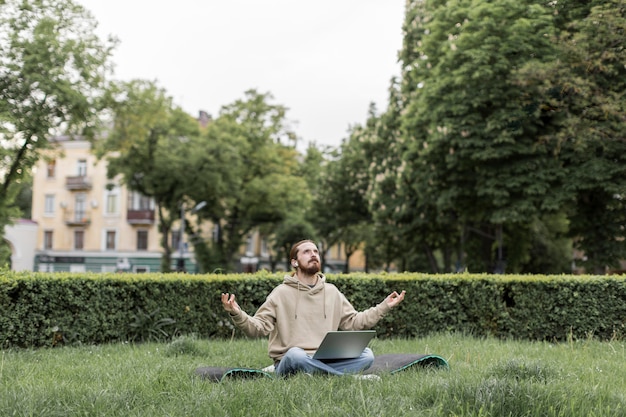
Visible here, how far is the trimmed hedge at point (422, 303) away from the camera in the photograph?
11.1m

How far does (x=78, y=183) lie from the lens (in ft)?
209

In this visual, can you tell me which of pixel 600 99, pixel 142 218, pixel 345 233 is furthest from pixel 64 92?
pixel 142 218

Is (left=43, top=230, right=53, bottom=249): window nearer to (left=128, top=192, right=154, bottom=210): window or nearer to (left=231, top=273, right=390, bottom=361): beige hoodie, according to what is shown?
(left=128, top=192, right=154, bottom=210): window

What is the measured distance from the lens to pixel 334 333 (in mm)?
6145

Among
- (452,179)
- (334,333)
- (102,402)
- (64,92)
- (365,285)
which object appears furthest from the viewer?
(452,179)

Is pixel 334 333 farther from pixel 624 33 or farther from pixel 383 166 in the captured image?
pixel 383 166

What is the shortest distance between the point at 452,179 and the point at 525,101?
3.74m

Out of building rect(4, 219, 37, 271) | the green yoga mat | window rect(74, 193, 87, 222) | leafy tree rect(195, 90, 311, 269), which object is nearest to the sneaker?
the green yoga mat

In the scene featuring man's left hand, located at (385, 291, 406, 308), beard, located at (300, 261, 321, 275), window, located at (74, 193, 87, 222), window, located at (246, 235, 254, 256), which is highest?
window, located at (74, 193, 87, 222)

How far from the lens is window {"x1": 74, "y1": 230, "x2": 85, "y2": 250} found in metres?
64.5

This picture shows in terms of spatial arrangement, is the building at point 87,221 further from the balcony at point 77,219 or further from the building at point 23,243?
the building at point 23,243

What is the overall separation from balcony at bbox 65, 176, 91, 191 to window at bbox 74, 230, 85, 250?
12.1 ft

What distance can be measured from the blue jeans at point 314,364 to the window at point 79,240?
60864mm

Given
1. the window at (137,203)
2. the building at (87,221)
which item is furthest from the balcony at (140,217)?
the window at (137,203)
